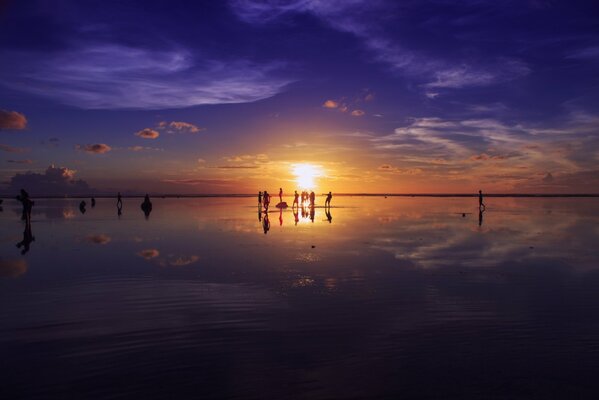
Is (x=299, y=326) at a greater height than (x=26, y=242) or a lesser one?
lesser

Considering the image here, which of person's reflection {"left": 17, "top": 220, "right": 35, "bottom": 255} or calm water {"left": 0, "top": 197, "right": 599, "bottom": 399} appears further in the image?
person's reflection {"left": 17, "top": 220, "right": 35, "bottom": 255}

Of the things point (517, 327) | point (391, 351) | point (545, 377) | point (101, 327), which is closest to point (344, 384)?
point (391, 351)

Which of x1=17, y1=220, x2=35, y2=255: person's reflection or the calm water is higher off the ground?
x1=17, y1=220, x2=35, y2=255: person's reflection

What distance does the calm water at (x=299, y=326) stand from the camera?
23.9 ft

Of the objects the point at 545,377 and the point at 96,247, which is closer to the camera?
the point at 545,377

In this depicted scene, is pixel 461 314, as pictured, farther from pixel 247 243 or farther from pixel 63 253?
pixel 63 253

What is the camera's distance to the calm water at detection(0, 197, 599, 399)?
729cm

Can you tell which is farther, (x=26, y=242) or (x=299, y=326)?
(x=26, y=242)

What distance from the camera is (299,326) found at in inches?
406

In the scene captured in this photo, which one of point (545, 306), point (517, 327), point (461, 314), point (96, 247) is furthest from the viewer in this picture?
point (96, 247)

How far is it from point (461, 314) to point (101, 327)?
8.86 meters

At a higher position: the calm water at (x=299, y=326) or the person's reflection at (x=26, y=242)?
the person's reflection at (x=26, y=242)

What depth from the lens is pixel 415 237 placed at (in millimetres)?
29422

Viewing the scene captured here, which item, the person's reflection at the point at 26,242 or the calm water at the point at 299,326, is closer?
the calm water at the point at 299,326
